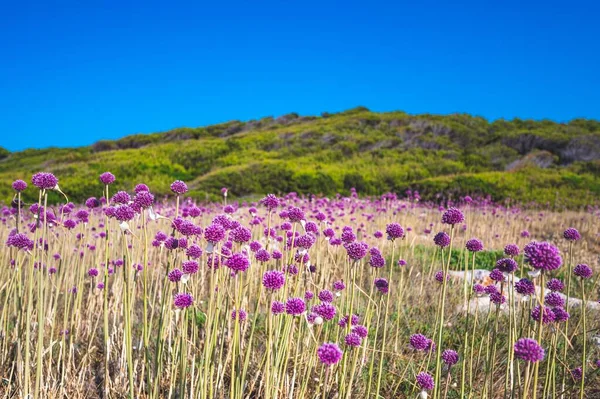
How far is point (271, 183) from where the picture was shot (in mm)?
22062

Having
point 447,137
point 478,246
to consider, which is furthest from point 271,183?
point 478,246

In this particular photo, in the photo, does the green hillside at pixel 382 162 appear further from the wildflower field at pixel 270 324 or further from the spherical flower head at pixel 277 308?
the spherical flower head at pixel 277 308

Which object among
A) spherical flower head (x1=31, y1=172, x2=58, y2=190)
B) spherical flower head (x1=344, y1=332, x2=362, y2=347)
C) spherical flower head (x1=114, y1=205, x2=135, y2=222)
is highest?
spherical flower head (x1=31, y1=172, x2=58, y2=190)

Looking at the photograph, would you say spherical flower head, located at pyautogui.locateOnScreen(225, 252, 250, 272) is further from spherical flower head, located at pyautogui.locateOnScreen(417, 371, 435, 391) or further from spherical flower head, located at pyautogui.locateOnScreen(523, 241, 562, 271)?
spherical flower head, located at pyautogui.locateOnScreen(523, 241, 562, 271)

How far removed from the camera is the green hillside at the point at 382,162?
61.6 ft

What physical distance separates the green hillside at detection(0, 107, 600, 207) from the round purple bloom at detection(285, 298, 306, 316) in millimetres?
15110

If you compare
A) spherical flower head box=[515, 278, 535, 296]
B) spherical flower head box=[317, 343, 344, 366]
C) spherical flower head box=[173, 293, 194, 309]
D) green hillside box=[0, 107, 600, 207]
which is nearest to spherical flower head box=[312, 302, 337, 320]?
spherical flower head box=[317, 343, 344, 366]

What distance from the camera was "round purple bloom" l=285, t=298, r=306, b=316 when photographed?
82.1 inches

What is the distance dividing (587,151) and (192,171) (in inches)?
912

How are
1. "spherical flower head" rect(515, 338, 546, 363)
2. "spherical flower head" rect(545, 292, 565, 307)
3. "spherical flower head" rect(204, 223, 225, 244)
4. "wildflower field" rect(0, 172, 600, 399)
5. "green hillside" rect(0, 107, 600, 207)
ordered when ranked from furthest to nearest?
1. "green hillside" rect(0, 107, 600, 207)
2. "spherical flower head" rect(545, 292, 565, 307)
3. "wildflower field" rect(0, 172, 600, 399)
4. "spherical flower head" rect(204, 223, 225, 244)
5. "spherical flower head" rect(515, 338, 546, 363)

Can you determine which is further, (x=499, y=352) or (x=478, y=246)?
(x=499, y=352)

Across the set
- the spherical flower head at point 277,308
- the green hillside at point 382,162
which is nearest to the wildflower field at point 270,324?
the spherical flower head at point 277,308

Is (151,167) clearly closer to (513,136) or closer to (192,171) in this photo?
(192,171)

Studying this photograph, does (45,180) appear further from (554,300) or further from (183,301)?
(554,300)
